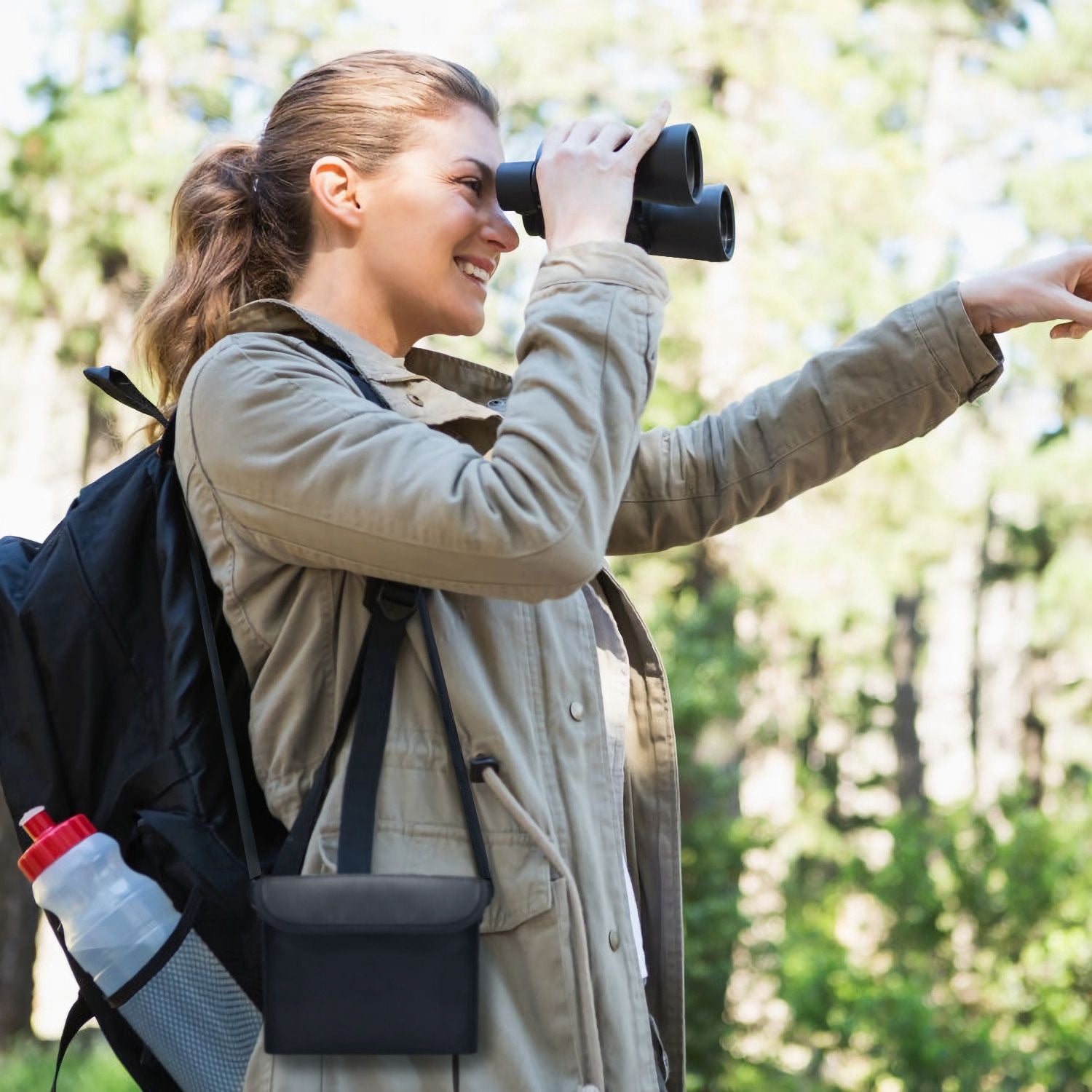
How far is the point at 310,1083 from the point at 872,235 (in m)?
9.15

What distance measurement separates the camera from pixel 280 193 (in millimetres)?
2076

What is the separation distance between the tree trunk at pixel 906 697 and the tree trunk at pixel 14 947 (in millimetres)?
9942

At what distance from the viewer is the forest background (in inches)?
261

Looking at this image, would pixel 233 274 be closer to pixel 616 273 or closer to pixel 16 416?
pixel 616 273

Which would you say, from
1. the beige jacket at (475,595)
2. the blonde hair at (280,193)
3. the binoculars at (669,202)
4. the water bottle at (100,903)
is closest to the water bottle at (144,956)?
the water bottle at (100,903)

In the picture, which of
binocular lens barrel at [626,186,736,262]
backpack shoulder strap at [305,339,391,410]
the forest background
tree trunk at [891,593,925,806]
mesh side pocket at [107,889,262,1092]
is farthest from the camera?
tree trunk at [891,593,925,806]

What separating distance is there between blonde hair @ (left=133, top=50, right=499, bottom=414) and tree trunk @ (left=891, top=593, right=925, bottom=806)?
14.4 meters

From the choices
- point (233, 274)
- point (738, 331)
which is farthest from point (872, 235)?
point (233, 274)

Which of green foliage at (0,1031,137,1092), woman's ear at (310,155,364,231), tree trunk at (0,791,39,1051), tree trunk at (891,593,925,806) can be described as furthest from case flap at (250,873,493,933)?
tree trunk at (891,593,925,806)

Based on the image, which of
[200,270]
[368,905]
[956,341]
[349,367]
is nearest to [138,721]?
[368,905]

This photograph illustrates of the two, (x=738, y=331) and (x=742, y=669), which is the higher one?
(x=738, y=331)

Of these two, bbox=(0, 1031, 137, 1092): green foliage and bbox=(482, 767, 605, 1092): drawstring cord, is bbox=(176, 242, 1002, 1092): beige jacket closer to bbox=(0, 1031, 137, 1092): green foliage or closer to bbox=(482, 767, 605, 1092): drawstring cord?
bbox=(482, 767, 605, 1092): drawstring cord

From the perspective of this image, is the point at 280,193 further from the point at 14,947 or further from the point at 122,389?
the point at 14,947

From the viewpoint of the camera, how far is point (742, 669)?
6.74 metres
